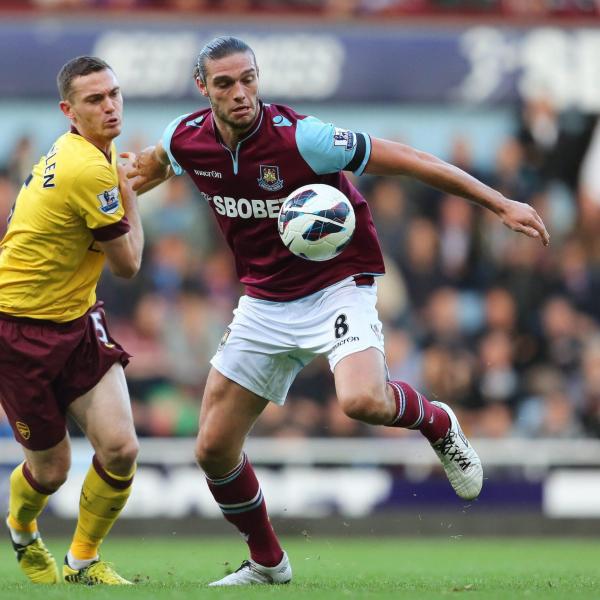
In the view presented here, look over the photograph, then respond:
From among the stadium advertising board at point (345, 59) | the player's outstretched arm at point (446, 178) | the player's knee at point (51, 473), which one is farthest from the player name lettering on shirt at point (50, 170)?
the stadium advertising board at point (345, 59)

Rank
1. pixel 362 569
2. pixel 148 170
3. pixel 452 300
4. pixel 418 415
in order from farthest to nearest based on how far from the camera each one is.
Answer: pixel 452 300, pixel 362 569, pixel 148 170, pixel 418 415

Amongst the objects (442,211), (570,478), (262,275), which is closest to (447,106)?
(442,211)

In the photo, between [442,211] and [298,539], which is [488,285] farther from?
[298,539]

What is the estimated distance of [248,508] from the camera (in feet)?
22.4

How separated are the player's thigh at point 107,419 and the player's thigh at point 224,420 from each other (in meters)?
0.36

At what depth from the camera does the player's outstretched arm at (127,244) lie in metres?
6.55

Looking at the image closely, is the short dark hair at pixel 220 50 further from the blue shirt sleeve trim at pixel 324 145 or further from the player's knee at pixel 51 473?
the player's knee at pixel 51 473

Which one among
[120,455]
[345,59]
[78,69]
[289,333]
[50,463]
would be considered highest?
[78,69]

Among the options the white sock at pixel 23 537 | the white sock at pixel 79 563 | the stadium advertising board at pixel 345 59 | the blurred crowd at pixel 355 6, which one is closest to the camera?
the white sock at pixel 79 563

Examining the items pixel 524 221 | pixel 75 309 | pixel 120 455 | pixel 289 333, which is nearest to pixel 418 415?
pixel 289 333

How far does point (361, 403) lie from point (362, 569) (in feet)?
8.01

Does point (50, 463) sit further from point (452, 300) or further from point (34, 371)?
point (452, 300)

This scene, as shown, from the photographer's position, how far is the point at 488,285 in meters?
13.9

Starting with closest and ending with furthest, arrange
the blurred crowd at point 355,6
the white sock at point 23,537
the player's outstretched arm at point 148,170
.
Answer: the player's outstretched arm at point 148,170, the white sock at point 23,537, the blurred crowd at point 355,6
